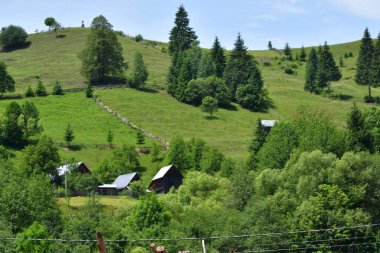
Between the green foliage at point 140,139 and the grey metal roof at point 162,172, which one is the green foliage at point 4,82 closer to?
the green foliage at point 140,139

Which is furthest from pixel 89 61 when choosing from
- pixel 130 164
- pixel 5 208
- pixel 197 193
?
pixel 5 208

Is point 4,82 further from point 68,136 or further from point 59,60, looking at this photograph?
point 59,60

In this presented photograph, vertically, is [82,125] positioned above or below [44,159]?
above

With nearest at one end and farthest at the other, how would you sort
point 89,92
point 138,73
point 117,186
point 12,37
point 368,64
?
point 117,186 < point 89,92 < point 138,73 < point 368,64 < point 12,37

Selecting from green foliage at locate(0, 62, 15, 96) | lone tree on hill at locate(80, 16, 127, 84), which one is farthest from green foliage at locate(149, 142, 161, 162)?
lone tree on hill at locate(80, 16, 127, 84)

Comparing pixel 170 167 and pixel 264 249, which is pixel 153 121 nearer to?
pixel 170 167

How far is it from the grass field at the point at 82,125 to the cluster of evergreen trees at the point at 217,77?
68.2ft

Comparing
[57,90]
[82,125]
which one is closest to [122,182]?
[82,125]

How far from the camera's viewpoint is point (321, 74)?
154 meters

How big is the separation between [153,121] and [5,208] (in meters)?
62.8

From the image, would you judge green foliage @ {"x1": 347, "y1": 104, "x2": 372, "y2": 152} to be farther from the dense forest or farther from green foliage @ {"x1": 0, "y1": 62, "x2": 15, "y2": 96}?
green foliage @ {"x1": 0, "y1": 62, "x2": 15, "y2": 96}

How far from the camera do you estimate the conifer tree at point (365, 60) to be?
152 meters

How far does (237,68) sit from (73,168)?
6676 centimetres

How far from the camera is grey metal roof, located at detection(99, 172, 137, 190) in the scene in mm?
83463
